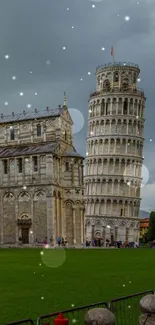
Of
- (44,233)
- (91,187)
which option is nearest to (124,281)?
(44,233)

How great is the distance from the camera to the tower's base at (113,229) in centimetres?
10331

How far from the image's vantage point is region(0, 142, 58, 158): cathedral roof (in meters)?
69.2

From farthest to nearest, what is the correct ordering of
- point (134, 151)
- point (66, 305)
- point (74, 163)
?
point (134, 151) → point (74, 163) → point (66, 305)

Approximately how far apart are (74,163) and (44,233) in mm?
11546

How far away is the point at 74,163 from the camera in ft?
239

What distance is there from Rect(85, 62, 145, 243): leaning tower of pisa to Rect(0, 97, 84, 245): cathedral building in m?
31.4

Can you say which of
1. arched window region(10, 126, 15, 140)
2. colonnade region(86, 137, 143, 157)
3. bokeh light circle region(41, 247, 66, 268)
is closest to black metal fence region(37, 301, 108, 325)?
bokeh light circle region(41, 247, 66, 268)

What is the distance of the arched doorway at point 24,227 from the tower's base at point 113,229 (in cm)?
3604

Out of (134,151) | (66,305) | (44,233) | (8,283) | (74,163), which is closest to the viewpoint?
(66,305)

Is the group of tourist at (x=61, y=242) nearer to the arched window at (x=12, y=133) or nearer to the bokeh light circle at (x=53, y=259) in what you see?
the arched window at (x=12, y=133)

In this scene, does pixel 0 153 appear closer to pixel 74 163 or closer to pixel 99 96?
pixel 74 163

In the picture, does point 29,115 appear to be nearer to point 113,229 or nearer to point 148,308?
point 113,229

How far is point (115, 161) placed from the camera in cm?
10550

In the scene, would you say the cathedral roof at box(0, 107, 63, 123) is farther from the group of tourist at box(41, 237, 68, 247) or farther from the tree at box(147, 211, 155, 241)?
the tree at box(147, 211, 155, 241)
